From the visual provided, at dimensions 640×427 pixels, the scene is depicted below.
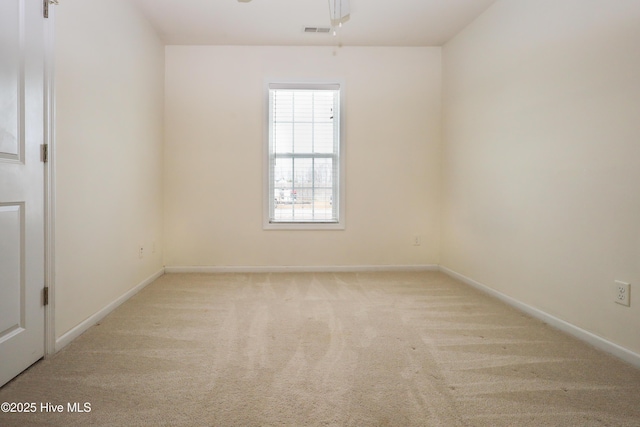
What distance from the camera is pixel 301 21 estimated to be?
11.7 feet

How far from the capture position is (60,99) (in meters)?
2.15

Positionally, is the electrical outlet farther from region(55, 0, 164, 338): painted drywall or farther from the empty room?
region(55, 0, 164, 338): painted drywall

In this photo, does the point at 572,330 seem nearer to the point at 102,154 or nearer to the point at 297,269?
the point at 297,269

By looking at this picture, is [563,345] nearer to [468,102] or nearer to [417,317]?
[417,317]

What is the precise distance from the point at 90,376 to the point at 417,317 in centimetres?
209

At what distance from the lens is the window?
167 inches

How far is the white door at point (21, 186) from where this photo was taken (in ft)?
5.57

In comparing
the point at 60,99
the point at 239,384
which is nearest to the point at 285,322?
the point at 239,384

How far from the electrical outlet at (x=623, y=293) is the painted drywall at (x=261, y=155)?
7.54ft

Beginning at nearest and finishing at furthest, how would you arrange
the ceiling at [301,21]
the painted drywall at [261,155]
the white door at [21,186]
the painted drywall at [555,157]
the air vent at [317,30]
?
the white door at [21,186]
the painted drywall at [555,157]
the ceiling at [301,21]
the air vent at [317,30]
the painted drywall at [261,155]

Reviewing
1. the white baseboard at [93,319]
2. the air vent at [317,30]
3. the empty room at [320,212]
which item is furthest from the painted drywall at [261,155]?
the white baseboard at [93,319]

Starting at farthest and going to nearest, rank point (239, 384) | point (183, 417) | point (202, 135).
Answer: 1. point (202, 135)
2. point (239, 384)
3. point (183, 417)

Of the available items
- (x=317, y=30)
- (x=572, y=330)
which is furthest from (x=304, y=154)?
(x=572, y=330)

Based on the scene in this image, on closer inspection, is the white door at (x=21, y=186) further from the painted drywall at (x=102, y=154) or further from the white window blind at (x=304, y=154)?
the white window blind at (x=304, y=154)
